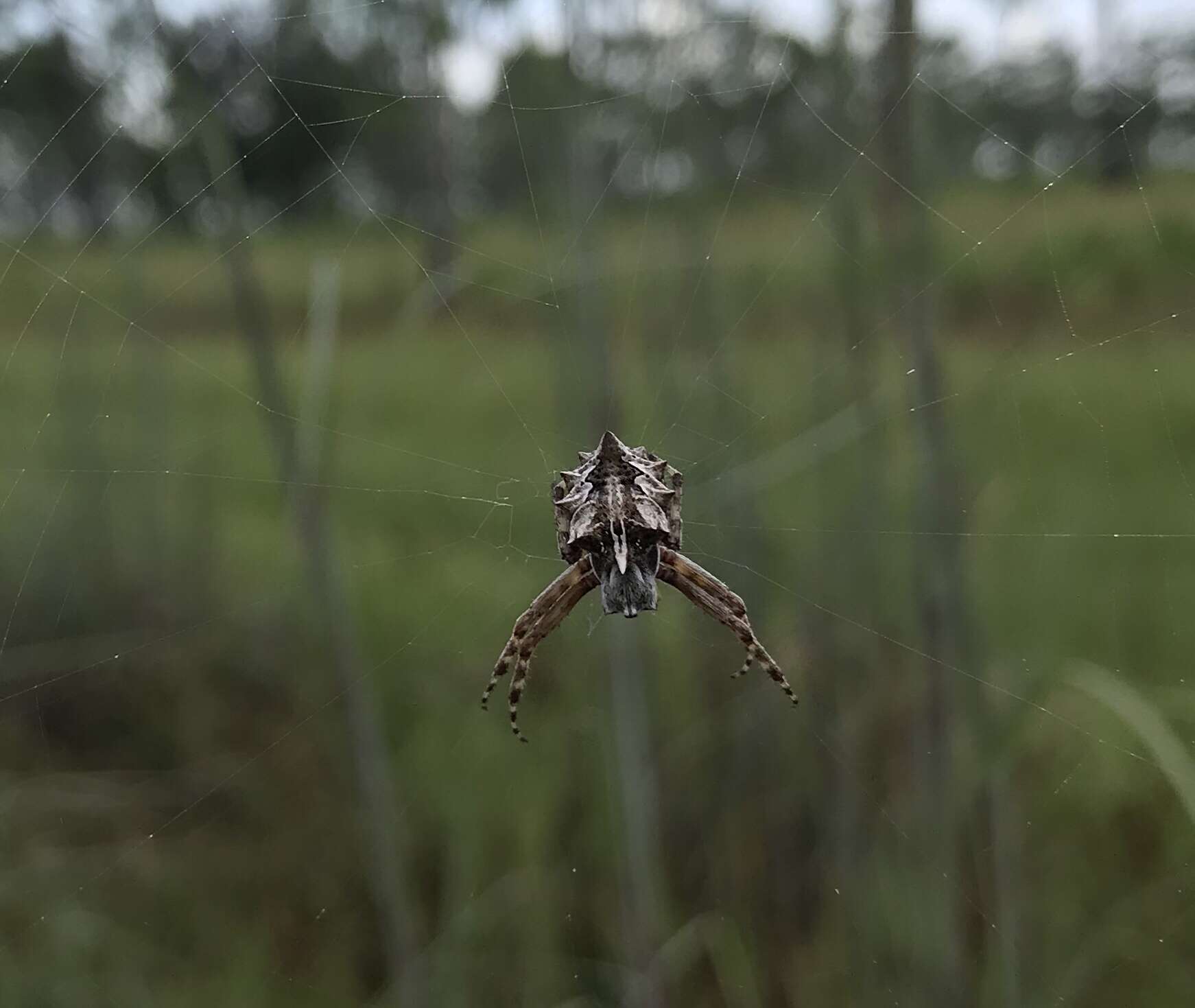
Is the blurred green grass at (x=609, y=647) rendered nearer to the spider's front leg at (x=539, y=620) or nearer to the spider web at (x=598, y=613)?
the spider web at (x=598, y=613)

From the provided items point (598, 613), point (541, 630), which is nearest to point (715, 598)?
point (598, 613)

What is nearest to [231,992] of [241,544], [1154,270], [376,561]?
[376,561]

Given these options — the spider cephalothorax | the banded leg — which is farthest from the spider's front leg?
the spider cephalothorax

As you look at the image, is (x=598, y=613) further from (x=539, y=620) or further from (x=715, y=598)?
(x=715, y=598)

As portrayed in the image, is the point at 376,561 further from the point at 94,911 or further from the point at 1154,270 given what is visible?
the point at 1154,270

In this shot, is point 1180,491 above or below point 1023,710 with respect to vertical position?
above
